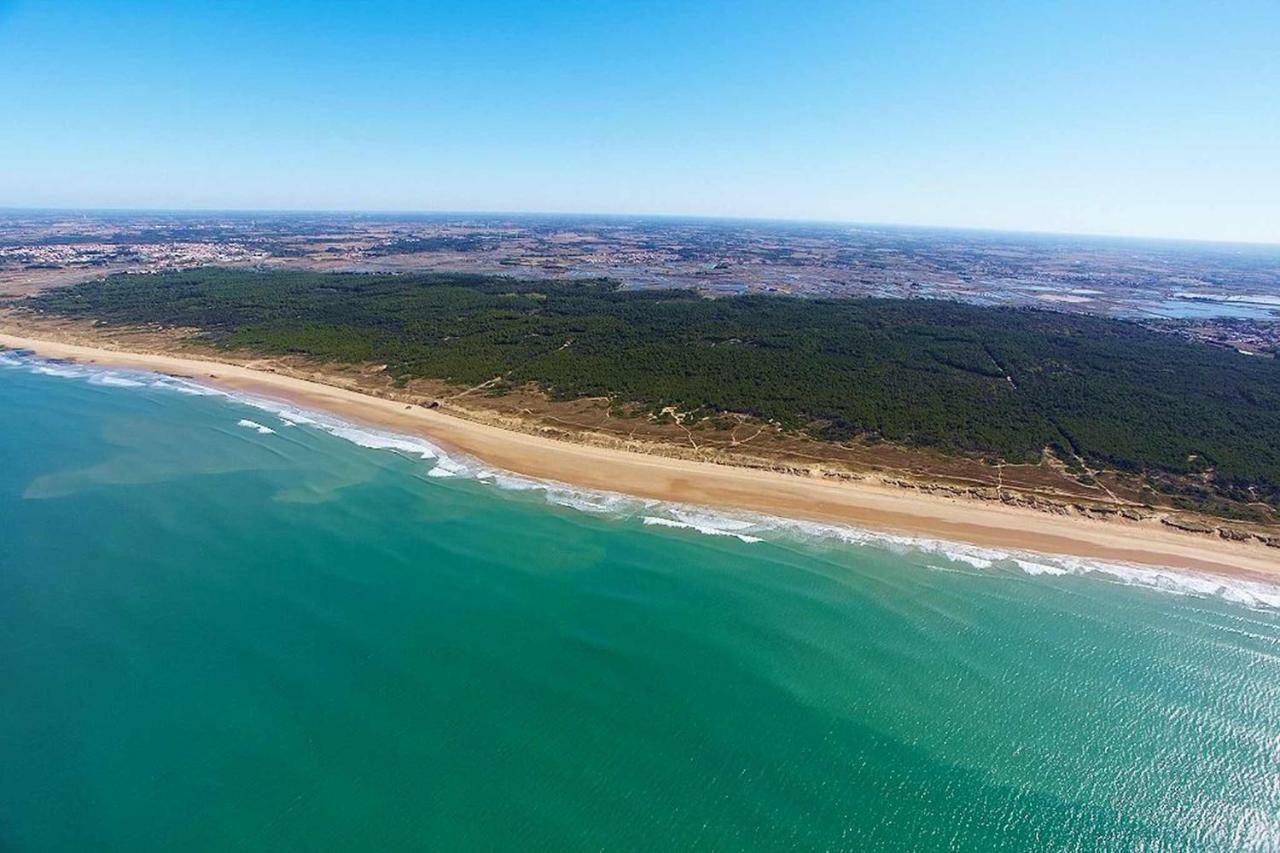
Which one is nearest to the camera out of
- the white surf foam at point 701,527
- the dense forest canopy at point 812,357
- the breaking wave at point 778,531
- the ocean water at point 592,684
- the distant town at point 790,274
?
the ocean water at point 592,684

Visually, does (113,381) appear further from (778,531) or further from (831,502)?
(831,502)

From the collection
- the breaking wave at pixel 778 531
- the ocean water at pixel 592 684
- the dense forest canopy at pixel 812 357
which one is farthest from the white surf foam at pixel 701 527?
the dense forest canopy at pixel 812 357

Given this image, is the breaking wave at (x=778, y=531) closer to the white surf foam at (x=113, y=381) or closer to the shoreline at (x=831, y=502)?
the shoreline at (x=831, y=502)

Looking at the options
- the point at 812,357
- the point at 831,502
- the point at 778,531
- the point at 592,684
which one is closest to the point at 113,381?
the point at 592,684

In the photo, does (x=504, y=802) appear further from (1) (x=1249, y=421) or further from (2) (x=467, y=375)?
(1) (x=1249, y=421)

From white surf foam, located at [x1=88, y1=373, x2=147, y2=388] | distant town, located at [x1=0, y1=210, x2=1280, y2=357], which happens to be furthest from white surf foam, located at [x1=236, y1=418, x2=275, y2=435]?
distant town, located at [x1=0, y1=210, x2=1280, y2=357]

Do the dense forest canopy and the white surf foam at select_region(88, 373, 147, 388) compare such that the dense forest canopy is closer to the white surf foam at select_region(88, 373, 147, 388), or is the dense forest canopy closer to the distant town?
the white surf foam at select_region(88, 373, 147, 388)

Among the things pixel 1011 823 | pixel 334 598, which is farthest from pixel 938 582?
pixel 334 598
